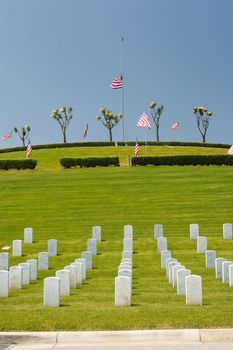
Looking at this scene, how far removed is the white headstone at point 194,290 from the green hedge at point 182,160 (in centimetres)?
3732

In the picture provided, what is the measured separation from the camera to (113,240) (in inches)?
836

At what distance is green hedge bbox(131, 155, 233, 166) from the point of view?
47.4 metres

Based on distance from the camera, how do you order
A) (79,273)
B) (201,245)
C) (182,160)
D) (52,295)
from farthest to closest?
1. (182,160)
2. (201,245)
3. (79,273)
4. (52,295)

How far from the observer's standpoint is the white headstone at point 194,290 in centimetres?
1015

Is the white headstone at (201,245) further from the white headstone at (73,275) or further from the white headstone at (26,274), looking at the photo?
the white headstone at (26,274)

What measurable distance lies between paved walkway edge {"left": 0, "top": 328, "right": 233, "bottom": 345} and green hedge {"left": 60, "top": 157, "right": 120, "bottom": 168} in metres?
40.5

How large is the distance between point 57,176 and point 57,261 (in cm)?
2354

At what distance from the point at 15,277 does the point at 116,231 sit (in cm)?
1062

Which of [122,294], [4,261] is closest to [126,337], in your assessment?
[122,294]

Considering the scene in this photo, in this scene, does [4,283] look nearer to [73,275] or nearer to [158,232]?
[73,275]

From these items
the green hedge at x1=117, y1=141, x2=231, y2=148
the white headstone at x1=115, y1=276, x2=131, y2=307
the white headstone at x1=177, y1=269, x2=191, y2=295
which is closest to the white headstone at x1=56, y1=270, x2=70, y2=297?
the white headstone at x1=115, y1=276, x2=131, y2=307

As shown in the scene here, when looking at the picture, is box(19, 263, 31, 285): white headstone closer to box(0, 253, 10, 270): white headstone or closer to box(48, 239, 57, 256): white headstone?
box(0, 253, 10, 270): white headstone

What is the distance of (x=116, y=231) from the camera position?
75.4 feet

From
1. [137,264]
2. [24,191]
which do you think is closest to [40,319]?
[137,264]
